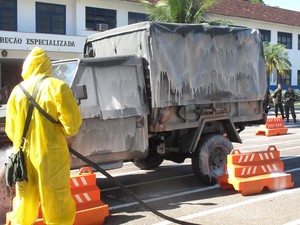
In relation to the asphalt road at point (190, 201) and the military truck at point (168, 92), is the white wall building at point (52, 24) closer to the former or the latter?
the military truck at point (168, 92)

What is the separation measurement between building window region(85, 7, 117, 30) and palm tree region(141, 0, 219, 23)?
200 inches

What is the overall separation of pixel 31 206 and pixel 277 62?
33.5 m

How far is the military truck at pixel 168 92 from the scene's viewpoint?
6512 mm

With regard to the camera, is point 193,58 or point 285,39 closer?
point 193,58

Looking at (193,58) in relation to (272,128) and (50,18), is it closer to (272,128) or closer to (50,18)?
(272,128)

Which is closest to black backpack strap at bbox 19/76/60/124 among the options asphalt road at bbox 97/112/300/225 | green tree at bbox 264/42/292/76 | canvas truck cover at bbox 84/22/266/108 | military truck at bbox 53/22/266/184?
military truck at bbox 53/22/266/184

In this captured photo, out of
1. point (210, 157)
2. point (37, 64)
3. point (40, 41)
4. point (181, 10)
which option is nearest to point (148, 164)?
point (210, 157)

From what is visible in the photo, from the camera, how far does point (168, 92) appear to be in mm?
7176

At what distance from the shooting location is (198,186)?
7.68m

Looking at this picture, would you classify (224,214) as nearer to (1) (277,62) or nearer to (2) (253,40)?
(2) (253,40)

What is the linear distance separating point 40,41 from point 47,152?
766 inches

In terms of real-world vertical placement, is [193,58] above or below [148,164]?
above

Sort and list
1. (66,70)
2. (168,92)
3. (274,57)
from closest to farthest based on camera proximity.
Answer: (66,70)
(168,92)
(274,57)

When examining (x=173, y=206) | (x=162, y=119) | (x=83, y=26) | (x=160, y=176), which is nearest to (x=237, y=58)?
(x=162, y=119)
